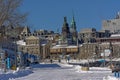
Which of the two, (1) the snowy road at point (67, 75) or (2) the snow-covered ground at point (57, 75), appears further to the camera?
(1) the snowy road at point (67, 75)

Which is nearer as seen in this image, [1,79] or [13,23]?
[1,79]

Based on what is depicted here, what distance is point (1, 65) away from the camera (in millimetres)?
64062

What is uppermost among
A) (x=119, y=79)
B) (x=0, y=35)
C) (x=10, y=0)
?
(x=10, y=0)

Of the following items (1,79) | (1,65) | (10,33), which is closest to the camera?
(1,79)

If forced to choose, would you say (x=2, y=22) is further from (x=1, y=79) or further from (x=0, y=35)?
(x=1, y=79)

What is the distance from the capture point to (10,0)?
48250mm

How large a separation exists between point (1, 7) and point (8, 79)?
52.1 feet

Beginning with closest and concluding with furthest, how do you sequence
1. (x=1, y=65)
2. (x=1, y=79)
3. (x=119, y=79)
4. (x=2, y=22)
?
(x=119, y=79), (x=1, y=79), (x=2, y=22), (x=1, y=65)

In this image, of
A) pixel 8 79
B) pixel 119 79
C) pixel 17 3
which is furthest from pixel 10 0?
pixel 119 79

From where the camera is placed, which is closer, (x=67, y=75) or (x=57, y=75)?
(x=67, y=75)

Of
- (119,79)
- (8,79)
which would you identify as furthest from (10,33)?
(119,79)

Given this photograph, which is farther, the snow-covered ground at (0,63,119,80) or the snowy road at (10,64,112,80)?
the snowy road at (10,64,112,80)

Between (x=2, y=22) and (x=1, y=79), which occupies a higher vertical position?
(x=2, y=22)

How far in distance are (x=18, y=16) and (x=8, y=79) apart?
628 inches
